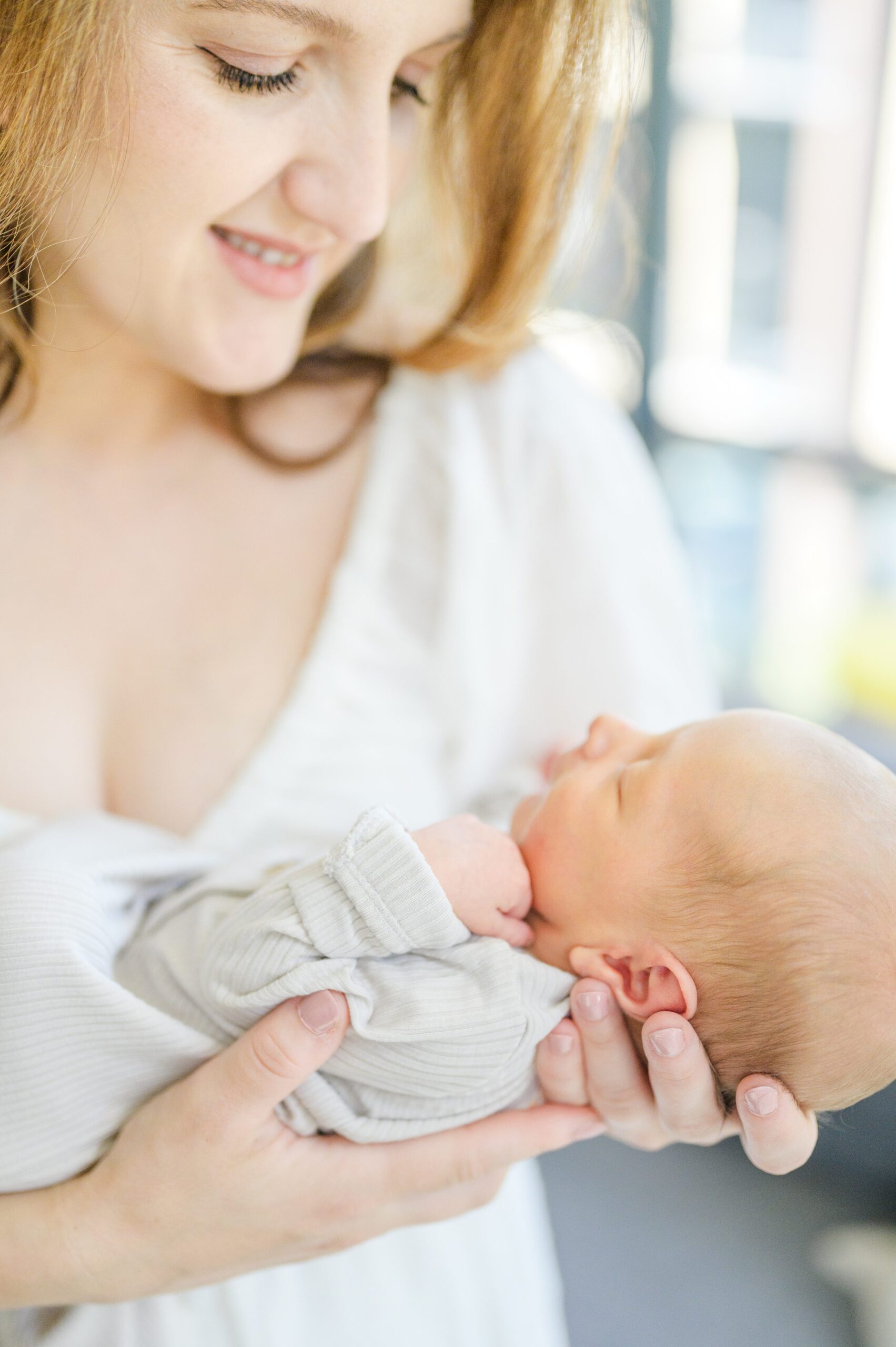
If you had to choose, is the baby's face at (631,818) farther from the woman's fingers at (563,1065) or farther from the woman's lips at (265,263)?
the woman's lips at (265,263)

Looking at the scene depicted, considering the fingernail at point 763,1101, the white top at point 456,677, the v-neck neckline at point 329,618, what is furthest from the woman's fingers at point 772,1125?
the v-neck neckline at point 329,618

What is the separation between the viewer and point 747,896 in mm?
937

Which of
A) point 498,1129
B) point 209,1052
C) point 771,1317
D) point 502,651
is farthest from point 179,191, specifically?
point 771,1317

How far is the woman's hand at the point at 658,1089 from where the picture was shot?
3.00 ft

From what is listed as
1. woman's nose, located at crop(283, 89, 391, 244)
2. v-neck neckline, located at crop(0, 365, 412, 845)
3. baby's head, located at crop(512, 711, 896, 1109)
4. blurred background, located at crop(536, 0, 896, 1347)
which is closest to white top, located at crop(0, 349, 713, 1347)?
v-neck neckline, located at crop(0, 365, 412, 845)

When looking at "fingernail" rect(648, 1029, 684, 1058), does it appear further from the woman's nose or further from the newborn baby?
the woman's nose

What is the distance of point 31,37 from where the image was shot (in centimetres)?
84

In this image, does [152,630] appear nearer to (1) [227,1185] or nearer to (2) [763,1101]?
(1) [227,1185]

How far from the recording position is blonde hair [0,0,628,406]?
85 centimetres

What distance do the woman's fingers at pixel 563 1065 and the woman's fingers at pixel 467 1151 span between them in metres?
0.03

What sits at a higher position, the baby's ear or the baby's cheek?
the baby's ear

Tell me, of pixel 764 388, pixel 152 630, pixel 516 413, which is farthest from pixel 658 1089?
pixel 764 388

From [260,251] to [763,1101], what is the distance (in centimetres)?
87

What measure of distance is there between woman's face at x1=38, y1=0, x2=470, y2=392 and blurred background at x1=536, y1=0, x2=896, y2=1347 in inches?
54.6
